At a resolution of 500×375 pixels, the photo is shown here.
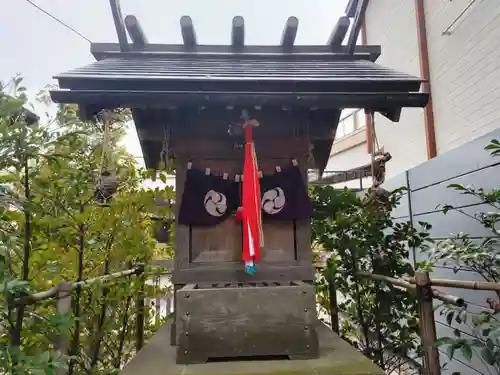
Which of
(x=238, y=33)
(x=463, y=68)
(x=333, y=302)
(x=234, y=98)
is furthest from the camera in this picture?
(x=463, y=68)

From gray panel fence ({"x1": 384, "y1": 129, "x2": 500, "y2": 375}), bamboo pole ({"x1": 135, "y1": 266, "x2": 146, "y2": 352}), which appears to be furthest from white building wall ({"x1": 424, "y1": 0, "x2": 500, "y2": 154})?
bamboo pole ({"x1": 135, "y1": 266, "x2": 146, "y2": 352})

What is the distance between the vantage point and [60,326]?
2189 millimetres

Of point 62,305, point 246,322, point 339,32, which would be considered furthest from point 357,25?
point 62,305

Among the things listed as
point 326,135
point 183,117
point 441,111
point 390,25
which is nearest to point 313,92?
point 326,135

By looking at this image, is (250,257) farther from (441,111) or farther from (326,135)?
(441,111)

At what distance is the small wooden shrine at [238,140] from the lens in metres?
3.26

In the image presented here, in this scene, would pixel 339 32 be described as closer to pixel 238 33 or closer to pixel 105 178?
pixel 238 33

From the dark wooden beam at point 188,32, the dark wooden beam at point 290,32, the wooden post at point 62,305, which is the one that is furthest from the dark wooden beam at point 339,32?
the wooden post at point 62,305

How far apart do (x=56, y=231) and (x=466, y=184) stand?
4416mm

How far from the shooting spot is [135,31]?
4457mm

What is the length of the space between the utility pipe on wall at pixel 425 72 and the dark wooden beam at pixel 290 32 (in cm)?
356

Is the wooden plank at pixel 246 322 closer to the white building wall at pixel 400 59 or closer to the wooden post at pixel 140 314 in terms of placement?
the wooden post at pixel 140 314

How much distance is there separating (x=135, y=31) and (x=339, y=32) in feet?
8.36

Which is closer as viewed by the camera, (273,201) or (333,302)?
(273,201)
